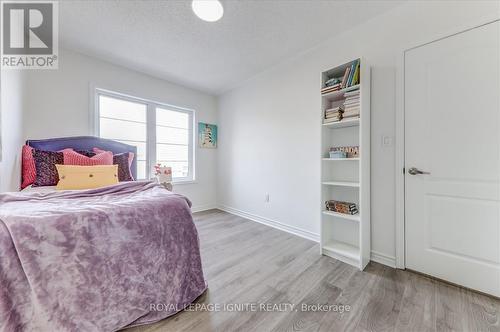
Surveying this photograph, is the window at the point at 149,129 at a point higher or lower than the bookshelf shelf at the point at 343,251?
higher

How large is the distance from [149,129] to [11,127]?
1.57m

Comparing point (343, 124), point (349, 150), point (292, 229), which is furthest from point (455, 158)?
point (292, 229)

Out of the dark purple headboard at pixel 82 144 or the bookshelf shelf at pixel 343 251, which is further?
the dark purple headboard at pixel 82 144

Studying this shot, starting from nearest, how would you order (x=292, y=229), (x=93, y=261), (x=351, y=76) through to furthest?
(x=93, y=261) < (x=351, y=76) < (x=292, y=229)

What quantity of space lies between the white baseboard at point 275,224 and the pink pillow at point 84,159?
2.12 metres

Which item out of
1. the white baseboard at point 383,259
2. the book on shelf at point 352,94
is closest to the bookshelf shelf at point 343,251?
the white baseboard at point 383,259

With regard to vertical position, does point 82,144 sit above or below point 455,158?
above

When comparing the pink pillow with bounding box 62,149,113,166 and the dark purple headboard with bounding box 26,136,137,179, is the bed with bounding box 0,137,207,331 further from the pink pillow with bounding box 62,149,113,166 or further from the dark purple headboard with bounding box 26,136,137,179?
the dark purple headboard with bounding box 26,136,137,179

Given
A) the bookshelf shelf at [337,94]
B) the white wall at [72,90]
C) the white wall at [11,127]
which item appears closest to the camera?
the white wall at [11,127]

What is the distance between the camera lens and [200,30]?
2.08m

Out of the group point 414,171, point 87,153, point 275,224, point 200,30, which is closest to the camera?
point 414,171

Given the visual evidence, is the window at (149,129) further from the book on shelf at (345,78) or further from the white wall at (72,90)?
the book on shelf at (345,78)

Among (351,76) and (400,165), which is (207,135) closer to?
(351,76)

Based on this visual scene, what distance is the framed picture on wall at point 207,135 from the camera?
3822 mm
